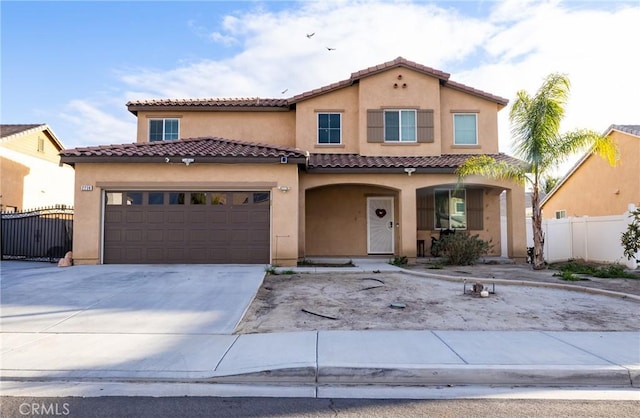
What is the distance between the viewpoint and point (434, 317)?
7621 mm

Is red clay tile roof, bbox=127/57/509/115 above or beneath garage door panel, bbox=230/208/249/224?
above

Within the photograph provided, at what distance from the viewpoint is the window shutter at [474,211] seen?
675 inches

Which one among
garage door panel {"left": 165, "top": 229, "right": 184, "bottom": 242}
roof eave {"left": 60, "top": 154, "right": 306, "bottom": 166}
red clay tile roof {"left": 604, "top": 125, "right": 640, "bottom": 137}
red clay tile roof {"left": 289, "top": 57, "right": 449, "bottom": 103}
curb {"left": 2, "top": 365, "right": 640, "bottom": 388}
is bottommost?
curb {"left": 2, "top": 365, "right": 640, "bottom": 388}

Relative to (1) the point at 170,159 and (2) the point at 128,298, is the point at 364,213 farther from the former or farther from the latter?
(2) the point at 128,298

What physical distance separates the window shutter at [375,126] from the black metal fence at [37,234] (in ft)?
40.4

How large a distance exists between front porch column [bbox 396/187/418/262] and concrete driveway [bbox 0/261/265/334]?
559 cm

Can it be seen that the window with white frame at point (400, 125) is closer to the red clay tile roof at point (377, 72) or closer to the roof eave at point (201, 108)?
the red clay tile roof at point (377, 72)

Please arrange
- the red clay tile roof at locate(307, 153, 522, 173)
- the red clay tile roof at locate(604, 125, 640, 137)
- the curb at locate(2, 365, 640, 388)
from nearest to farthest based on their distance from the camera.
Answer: the curb at locate(2, 365, 640, 388) → the red clay tile roof at locate(307, 153, 522, 173) → the red clay tile roof at locate(604, 125, 640, 137)

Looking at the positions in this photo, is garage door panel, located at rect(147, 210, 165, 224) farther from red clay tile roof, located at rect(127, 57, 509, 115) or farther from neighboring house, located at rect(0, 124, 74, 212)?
neighboring house, located at rect(0, 124, 74, 212)

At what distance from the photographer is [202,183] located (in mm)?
13172

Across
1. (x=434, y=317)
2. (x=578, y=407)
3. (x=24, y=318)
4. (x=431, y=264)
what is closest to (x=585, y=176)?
(x=431, y=264)

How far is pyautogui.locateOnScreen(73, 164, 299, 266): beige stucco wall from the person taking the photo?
13.0 m

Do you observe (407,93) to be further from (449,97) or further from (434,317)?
(434,317)

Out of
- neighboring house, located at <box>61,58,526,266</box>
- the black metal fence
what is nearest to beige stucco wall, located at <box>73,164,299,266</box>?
neighboring house, located at <box>61,58,526,266</box>
